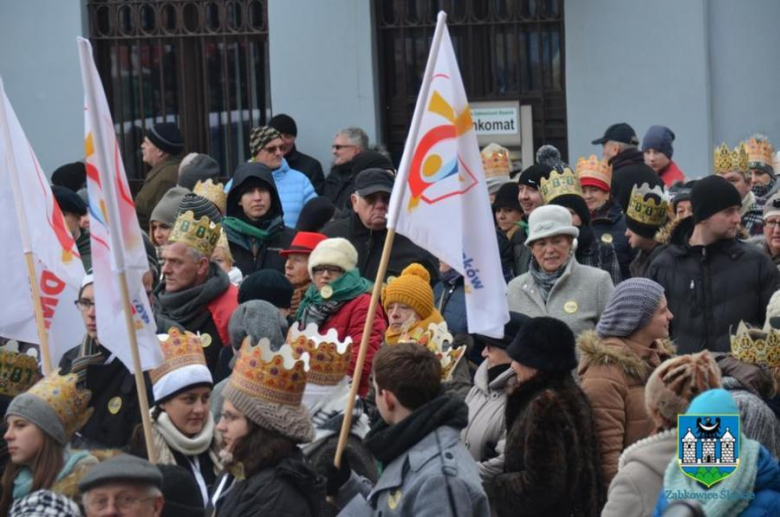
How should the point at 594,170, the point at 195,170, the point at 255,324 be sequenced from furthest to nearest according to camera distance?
1. the point at 195,170
2. the point at 594,170
3. the point at 255,324

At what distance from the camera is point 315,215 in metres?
11.2

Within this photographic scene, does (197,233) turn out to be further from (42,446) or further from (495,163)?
(495,163)

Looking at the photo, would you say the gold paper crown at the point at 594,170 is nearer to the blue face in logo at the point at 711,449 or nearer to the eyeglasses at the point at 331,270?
the eyeglasses at the point at 331,270

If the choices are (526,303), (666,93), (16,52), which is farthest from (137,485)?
(16,52)

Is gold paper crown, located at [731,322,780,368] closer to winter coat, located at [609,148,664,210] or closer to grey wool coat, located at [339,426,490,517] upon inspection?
grey wool coat, located at [339,426,490,517]

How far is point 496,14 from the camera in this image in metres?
14.5

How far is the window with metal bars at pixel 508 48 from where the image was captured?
14.4 metres

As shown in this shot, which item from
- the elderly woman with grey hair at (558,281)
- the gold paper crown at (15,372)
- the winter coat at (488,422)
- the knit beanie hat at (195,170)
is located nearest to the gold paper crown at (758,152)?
the elderly woman with grey hair at (558,281)

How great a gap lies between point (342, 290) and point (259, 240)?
1818mm

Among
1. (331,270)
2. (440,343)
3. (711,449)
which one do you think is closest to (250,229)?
(331,270)

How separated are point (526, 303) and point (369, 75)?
5656 mm

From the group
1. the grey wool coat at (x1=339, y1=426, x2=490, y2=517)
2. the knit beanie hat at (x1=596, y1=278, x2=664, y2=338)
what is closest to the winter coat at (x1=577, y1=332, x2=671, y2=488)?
the knit beanie hat at (x1=596, y1=278, x2=664, y2=338)

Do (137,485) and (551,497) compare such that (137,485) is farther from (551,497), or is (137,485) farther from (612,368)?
(612,368)

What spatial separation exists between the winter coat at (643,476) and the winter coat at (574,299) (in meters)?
2.50
